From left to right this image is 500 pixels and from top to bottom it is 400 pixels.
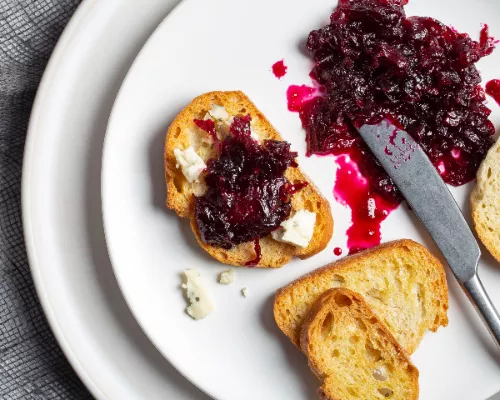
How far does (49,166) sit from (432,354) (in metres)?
2.67

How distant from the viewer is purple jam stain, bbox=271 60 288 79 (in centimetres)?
397

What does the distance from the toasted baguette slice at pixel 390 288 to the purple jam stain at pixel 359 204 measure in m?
0.11

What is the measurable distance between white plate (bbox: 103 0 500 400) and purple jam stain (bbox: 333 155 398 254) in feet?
0.21

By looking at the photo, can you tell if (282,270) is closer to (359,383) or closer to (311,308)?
(311,308)

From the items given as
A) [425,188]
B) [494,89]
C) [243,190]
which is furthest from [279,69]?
[494,89]

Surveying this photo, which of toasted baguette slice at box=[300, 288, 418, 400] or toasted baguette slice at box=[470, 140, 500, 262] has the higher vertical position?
toasted baguette slice at box=[470, 140, 500, 262]

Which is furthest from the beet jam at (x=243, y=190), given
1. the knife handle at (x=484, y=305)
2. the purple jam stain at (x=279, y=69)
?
the knife handle at (x=484, y=305)

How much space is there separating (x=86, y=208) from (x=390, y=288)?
6.40 ft

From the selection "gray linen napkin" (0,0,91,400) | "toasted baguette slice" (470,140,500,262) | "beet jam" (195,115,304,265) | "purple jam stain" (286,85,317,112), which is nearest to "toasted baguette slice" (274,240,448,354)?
"toasted baguette slice" (470,140,500,262)

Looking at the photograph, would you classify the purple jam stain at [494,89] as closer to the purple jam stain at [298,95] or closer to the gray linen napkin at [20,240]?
the purple jam stain at [298,95]

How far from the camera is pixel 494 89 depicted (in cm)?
398

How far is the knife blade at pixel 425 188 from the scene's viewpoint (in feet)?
12.7

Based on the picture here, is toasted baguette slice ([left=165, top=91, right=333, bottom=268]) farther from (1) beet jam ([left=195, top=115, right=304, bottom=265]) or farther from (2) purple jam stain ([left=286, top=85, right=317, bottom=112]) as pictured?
(2) purple jam stain ([left=286, top=85, right=317, bottom=112])

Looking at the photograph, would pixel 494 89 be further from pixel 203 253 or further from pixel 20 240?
pixel 20 240
